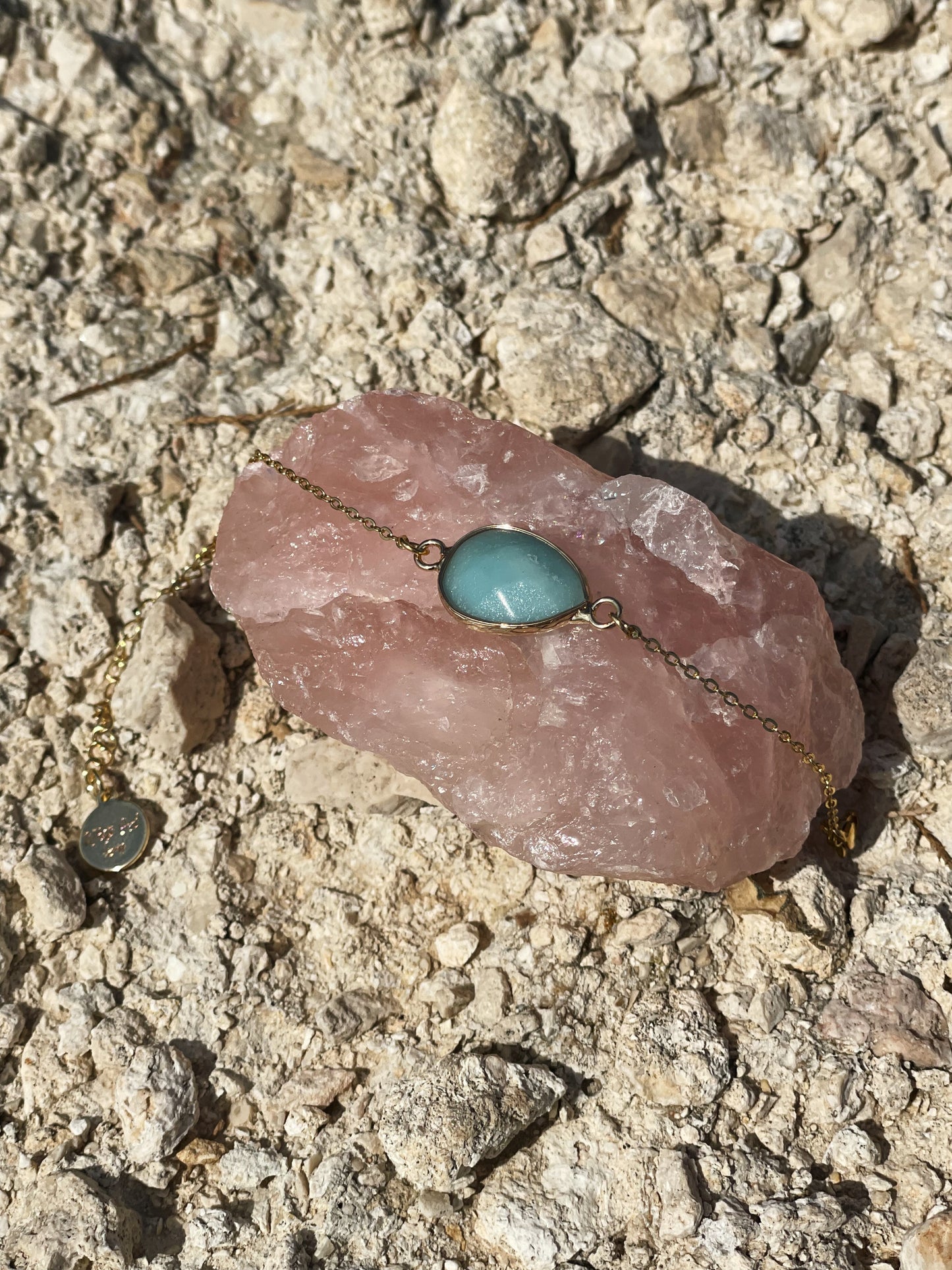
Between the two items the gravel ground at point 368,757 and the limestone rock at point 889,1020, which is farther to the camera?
the limestone rock at point 889,1020

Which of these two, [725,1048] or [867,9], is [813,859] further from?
[867,9]

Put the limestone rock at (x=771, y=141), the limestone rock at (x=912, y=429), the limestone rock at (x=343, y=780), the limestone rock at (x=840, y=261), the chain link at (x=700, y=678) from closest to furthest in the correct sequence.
Result: the chain link at (x=700, y=678) → the limestone rock at (x=343, y=780) → the limestone rock at (x=912, y=429) → the limestone rock at (x=840, y=261) → the limestone rock at (x=771, y=141)

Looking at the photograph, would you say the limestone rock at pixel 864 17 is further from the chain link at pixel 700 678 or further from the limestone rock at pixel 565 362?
the chain link at pixel 700 678

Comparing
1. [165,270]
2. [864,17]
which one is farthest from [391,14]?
[864,17]

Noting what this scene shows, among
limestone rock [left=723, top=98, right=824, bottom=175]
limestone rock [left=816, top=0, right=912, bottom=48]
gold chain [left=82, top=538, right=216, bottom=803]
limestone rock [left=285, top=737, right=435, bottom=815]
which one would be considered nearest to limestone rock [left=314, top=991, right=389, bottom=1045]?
limestone rock [left=285, top=737, right=435, bottom=815]

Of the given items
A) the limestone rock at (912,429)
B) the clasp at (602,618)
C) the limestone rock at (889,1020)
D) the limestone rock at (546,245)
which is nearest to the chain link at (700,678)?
the clasp at (602,618)

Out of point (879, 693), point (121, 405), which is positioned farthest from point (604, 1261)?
point (121, 405)
